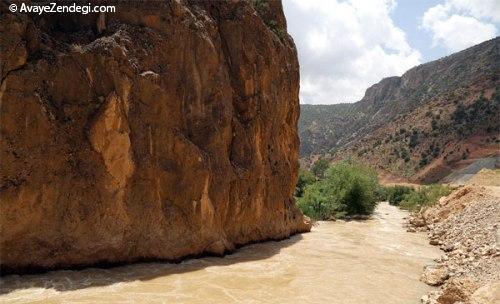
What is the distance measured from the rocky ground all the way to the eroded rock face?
8.95m

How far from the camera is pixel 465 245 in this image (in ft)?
72.5

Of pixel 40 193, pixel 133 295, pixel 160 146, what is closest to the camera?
pixel 133 295

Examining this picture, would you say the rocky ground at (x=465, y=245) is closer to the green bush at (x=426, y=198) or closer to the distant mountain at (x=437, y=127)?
the green bush at (x=426, y=198)

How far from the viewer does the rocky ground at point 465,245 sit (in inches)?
516

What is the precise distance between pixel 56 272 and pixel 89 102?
554 cm

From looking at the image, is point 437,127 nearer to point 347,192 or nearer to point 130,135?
point 347,192

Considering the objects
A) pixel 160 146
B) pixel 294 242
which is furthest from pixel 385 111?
pixel 160 146

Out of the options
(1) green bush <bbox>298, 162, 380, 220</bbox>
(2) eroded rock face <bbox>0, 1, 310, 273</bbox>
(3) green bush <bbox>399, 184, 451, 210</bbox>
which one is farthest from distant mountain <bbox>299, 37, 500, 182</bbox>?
(2) eroded rock face <bbox>0, 1, 310, 273</bbox>

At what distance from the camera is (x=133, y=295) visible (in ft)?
43.3

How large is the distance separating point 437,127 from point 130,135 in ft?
262

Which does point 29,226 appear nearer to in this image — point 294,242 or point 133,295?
point 133,295

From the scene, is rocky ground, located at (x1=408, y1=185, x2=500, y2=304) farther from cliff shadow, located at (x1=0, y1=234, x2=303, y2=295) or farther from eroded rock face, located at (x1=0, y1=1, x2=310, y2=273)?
eroded rock face, located at (x1=0, y1=1, x2=310, y2=273)

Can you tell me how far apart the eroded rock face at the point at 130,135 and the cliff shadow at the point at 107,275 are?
0.32 m

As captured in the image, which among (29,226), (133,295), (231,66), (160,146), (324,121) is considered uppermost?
(324,121)
